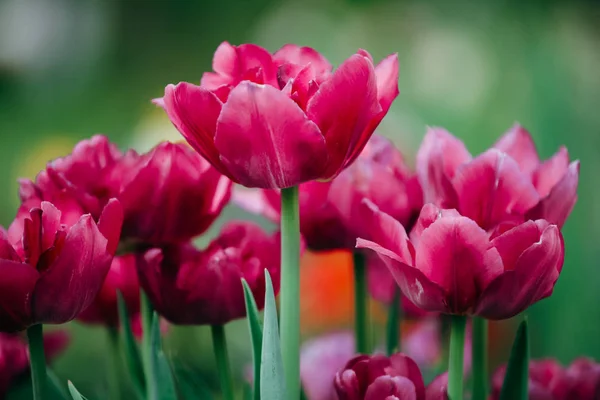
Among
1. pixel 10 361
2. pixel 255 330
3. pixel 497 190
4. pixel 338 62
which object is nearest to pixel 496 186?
pixel 497 190

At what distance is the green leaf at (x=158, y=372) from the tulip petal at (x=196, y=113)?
71 millimetres

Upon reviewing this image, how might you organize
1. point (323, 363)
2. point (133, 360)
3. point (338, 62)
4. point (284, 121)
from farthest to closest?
point (338, 62), point (323, 363), point (133, 360), point (284, 121)

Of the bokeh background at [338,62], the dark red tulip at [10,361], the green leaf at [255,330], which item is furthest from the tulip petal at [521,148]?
the bokeh background at [338,62]

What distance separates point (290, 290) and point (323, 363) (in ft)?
1.08

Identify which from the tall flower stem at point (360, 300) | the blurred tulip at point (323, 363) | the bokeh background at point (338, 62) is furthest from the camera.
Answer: the bokeh background at point (338, 62)

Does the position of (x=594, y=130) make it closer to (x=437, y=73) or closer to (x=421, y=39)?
(x=437, y=73)

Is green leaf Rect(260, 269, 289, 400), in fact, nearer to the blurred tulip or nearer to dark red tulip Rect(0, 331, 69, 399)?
dark red tulip Rect(0, 331, 69, 399)

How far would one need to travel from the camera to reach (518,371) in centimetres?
30

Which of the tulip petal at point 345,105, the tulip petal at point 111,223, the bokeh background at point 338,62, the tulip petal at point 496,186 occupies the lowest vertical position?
the tulip petal at point 111,223

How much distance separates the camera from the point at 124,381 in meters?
0.52

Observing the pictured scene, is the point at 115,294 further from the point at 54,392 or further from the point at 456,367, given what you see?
the point at 456,367

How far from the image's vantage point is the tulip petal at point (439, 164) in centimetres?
30

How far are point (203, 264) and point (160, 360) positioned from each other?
4cm

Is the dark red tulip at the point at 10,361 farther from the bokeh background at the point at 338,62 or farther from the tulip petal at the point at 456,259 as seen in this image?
the bokeh background at the point at 338,62
